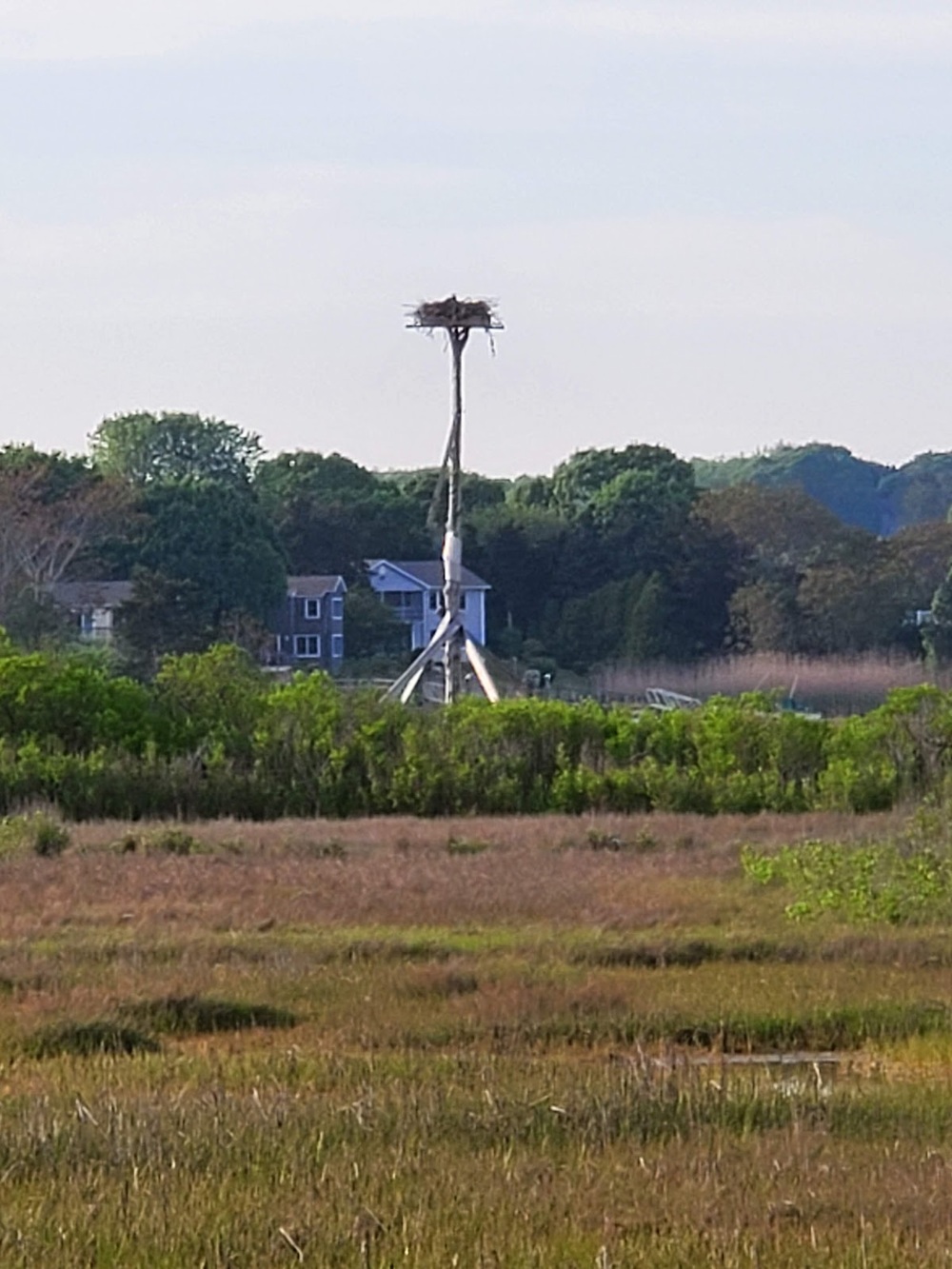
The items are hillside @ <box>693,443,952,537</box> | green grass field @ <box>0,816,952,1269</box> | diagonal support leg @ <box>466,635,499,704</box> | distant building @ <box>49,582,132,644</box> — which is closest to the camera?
green grass field @ <box>0,816,952,1269</box>

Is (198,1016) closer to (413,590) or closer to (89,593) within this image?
(89,593)

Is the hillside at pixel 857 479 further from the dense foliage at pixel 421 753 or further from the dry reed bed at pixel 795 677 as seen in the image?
the dense foliage at pixel 421 753

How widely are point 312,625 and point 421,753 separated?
1205 inches

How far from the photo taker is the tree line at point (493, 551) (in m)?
56.6

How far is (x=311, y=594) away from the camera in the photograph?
2451 inches

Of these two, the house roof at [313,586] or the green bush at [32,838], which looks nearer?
the green bush at [32,838]

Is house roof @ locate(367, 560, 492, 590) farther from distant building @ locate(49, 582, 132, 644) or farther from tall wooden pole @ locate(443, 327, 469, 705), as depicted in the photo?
tall wooden pole @ locate(443, 327, 469, 705)

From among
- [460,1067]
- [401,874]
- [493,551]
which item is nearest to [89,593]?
[493,551]

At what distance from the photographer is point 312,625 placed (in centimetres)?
6322

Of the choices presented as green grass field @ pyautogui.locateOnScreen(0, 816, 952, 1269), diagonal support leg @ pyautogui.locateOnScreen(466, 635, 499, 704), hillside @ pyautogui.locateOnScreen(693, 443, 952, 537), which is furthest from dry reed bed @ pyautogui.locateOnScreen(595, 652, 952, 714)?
hillside @ pyautogui.locateOnScreen(693, 443, 952, 537)

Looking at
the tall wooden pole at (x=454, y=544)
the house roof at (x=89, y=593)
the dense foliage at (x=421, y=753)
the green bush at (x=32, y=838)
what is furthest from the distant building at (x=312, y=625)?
the green bush at (x=32, y=838)

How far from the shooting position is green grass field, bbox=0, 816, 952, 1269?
758cm

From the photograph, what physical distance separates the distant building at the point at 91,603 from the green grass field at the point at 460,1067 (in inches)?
1290

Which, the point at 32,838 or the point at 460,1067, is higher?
the point at 460,1067
